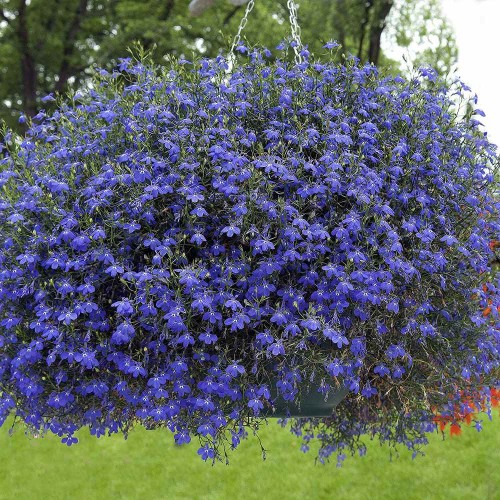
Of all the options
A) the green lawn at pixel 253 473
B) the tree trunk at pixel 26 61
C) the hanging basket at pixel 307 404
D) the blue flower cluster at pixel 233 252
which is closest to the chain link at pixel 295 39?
the blue flower cluster at pixel 233 252

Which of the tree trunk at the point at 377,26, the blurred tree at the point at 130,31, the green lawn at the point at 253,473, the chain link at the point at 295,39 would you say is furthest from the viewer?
the tree trunk at the point at 377,26

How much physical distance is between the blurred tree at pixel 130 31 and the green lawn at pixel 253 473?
203 inches

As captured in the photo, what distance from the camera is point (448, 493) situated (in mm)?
4711

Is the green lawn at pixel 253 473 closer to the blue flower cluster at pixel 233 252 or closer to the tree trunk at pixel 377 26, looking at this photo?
the blue flower cluster at pixel 233 252

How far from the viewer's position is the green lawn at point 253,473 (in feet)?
15.7

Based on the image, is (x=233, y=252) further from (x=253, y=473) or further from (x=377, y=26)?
(x=377, y=26)

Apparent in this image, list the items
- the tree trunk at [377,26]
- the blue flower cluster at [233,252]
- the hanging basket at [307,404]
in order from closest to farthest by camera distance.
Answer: the blue flower cluster at [233,252] → the hanging basket at [307,404] → the tree trunk at [377,26]

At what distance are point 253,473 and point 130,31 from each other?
6559 millimetres

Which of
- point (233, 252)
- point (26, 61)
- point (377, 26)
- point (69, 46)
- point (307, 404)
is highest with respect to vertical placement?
point (69, 46)

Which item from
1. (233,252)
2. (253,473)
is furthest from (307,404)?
(253,473)

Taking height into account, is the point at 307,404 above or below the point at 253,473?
→ below

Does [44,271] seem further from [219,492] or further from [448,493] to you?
[448,493]

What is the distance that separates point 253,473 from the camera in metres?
5.08

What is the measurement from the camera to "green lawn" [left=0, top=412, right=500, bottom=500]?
480 cm
